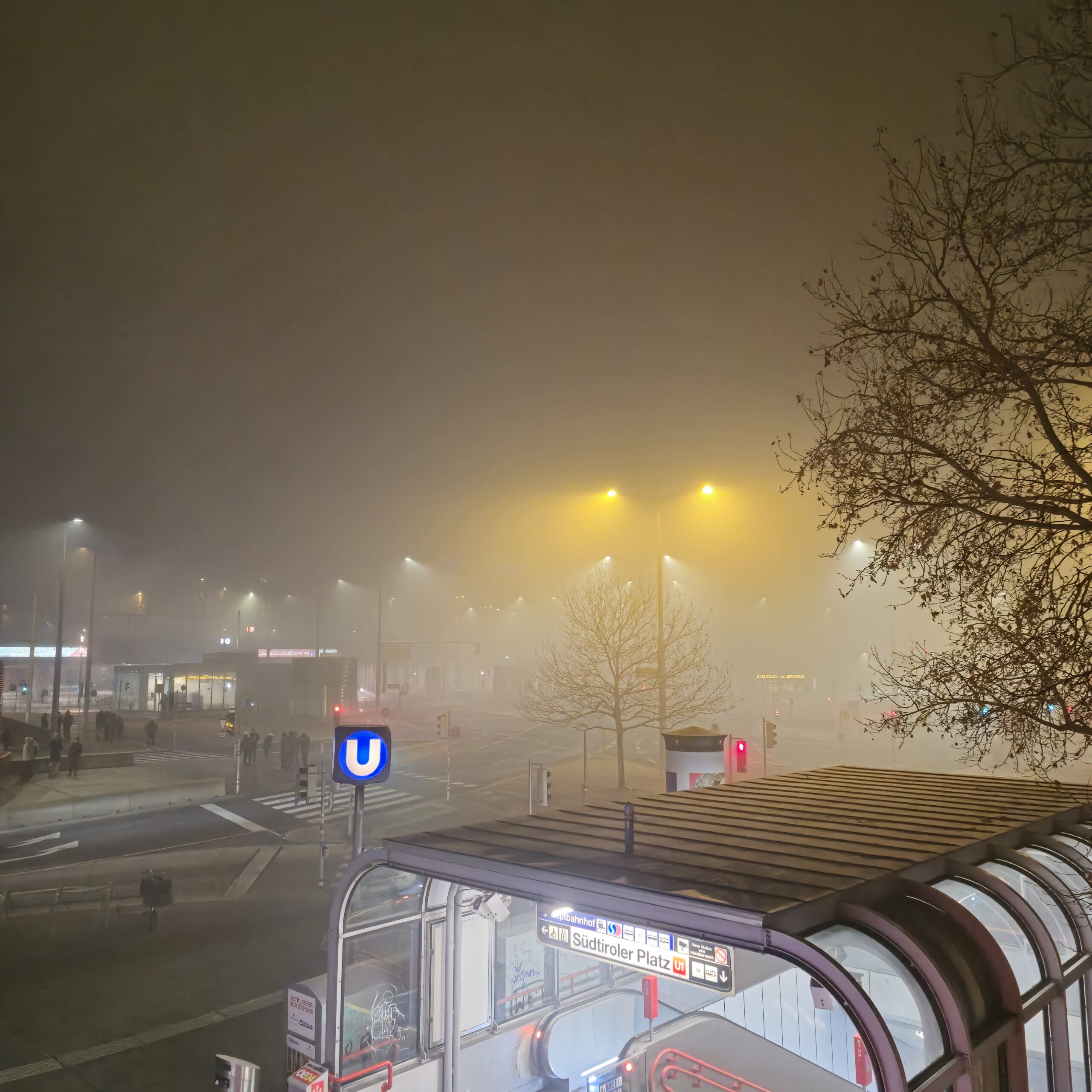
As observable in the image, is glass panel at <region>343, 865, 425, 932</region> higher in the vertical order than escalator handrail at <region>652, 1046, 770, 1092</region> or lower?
higher

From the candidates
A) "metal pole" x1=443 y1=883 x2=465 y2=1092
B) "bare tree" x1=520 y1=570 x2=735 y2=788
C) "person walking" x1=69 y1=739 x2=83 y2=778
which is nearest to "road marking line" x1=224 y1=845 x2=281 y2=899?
"bare tree" x1=520 y1=570 x2=735 y2=788

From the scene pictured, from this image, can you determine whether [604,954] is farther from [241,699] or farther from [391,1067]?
[241,699]

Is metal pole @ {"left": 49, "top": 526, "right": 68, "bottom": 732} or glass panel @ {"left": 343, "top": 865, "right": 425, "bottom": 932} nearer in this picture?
glass panel @ {"left": 343, "top": 865, "right": 425, "bottom": 932}

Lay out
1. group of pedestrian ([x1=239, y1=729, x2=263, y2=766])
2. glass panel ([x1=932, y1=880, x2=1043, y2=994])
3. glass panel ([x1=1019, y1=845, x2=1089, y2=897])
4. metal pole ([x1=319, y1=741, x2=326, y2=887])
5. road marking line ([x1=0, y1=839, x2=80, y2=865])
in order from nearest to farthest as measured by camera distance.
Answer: glass panel ([x1=932, y1=880, x2=1043, y2=994])
glass panel ([x1=1019, y1=845, x2=1089, y2=897])
metal pole ([x1=319, y1=741, x2=326, y2=887])
road marking line ([x1=0, y1=839, x2=80, y2=865])
group of pedestrian ([x1=239, y1=729, x2=263, y2=766])

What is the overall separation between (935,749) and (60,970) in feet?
137

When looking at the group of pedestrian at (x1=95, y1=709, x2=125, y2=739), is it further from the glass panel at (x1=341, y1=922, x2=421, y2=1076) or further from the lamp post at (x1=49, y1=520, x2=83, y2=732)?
the glass panel at (x1=341, y1=922, x2=421, y2=1076)

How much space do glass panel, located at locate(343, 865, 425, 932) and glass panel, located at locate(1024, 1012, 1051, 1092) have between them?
4.60 m

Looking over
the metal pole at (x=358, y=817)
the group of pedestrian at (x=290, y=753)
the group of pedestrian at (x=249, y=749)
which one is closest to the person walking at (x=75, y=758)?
the group of pedestrian at (x=249, y=749)

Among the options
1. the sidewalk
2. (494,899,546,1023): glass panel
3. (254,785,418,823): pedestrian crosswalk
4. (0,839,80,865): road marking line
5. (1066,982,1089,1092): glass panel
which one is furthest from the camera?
(254,785,418,823): pedestrian crosswalk

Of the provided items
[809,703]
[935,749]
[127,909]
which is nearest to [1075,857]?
[127,909]

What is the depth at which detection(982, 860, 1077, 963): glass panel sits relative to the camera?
5.68 m

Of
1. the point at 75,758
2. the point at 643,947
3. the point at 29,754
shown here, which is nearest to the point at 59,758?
the point at 29,754

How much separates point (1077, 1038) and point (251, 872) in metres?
16.7

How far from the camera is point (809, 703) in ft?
213
